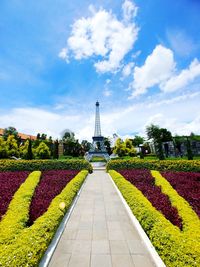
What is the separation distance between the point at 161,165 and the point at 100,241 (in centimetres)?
1370

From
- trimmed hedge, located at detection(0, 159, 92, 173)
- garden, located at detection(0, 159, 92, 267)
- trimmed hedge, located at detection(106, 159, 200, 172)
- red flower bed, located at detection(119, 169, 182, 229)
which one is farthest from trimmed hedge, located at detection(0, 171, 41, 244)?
trimmed hedge, located at detection(106, 159, 200, 172)

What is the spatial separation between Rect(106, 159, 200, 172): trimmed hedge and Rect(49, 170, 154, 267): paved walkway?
10.2m

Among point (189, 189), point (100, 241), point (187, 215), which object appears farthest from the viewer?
point (189, 189)

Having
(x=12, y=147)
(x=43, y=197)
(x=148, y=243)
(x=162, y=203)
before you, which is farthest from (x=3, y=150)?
(x=148, y=243)

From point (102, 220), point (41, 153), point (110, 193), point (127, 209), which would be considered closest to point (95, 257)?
point (102, 220)

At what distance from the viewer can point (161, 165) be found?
17.8 meters

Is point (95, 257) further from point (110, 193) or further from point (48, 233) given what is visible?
point (110, 193)

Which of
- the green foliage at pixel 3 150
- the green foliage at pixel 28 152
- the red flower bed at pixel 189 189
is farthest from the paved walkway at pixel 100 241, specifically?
the green foliage at pixel 3 150

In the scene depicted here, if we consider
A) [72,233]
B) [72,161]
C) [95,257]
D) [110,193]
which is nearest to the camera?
[95,257]

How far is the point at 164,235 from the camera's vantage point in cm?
450

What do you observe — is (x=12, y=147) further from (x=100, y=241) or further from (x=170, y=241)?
(x=170, y=241)

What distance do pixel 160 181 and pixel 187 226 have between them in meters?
6.41

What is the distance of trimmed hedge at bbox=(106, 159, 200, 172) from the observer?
16.8 metres

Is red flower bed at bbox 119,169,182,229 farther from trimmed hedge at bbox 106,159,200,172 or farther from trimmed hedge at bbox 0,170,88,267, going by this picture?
trimmed hedge at bbox 106,159,200,172
